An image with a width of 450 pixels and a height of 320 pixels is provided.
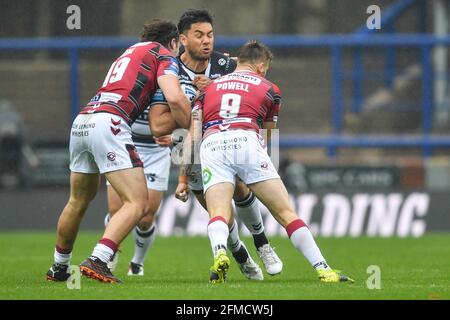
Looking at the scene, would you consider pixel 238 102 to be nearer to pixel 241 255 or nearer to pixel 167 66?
pixel 167 66

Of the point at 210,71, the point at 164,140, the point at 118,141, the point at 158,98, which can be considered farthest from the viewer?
the point at 210,71

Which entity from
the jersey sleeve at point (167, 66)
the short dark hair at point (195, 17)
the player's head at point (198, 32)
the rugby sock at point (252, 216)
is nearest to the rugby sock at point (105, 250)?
the jersey sleeve at point (167, 66)

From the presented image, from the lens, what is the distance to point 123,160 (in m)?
9.34

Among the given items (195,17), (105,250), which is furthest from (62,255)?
(195,17)

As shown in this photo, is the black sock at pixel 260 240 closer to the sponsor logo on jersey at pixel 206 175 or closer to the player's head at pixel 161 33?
the sponsor logo on jersey at pixel 206 175

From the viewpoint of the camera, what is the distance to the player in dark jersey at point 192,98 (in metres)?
10.1

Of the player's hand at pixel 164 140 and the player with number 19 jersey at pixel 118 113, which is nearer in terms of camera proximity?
the player with number 19 jersey at pixel 118 113

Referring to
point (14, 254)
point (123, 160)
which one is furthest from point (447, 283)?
point (14, 254)

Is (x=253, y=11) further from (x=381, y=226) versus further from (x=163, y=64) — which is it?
(x=163, y=64)

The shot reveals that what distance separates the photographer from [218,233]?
8.98 meters

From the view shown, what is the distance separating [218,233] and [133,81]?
1482 mm

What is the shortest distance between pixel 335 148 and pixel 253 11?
4.08 m
